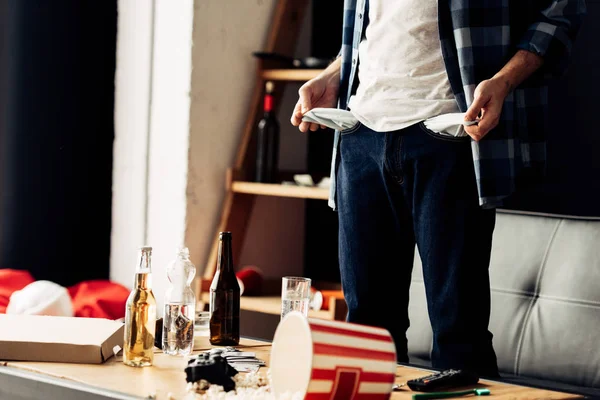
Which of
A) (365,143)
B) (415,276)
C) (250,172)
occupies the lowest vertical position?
(415,276)

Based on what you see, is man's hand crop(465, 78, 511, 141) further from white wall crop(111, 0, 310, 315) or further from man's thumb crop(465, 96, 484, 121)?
white wall crop(111, 0, 310, 315)

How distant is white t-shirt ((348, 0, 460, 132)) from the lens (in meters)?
1.61

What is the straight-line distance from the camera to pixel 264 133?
9.59 ft

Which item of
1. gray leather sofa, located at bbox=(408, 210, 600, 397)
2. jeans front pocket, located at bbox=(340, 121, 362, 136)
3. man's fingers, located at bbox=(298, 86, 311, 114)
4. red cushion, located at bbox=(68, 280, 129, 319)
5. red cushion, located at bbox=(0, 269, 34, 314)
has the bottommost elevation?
red cushion, located at bbox=(68, 280, 129, 319)

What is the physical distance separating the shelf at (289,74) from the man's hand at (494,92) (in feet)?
4.33

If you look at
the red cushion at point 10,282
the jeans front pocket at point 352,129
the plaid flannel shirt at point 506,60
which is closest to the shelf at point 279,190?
the red cushion at point 10,282

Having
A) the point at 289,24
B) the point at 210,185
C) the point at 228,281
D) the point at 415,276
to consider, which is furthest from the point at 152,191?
the point at 228,281

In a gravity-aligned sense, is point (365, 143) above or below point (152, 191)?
above

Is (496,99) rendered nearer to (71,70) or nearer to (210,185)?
(210,185)

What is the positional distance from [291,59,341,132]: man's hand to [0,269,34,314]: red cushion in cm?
124

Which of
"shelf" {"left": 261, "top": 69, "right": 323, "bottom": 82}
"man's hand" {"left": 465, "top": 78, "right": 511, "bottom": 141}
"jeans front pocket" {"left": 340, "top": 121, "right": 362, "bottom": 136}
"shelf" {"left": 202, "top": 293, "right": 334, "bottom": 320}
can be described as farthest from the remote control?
"shelf" {"left": 261, "top": 69, "right": 323, "bottom": 82}

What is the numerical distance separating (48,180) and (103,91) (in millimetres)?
369

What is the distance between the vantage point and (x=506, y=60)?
161 cm

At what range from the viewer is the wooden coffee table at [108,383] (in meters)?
1.17
